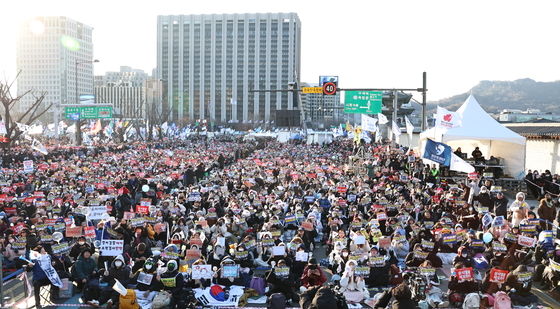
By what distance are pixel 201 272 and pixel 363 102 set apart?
84.3ft

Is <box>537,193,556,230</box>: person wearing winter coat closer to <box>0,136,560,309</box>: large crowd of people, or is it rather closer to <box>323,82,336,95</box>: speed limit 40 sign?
<box>0,136,560,309</box>: large crowd of people

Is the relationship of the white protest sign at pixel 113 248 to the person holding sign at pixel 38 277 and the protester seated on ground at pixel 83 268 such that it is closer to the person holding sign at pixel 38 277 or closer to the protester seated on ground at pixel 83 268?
the protester seated on ground at pixel 83 268

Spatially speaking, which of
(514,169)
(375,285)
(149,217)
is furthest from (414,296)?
(514,169)

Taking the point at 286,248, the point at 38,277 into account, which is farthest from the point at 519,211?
the point at 38,277

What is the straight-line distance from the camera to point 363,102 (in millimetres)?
34500

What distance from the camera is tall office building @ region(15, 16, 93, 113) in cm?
17625

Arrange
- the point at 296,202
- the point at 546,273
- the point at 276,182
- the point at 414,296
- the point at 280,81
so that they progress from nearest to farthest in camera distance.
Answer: the point at 414,296
the point at 546,273
the point at 296,202
the point at 276,182
the point at 280,81

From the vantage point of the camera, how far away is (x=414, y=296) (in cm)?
984

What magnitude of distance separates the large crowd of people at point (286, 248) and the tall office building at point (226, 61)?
154214 millimetres

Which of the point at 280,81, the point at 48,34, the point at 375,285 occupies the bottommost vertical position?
the point at 375,285

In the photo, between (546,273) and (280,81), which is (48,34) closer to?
(280,81)

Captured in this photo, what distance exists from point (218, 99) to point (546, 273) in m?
170

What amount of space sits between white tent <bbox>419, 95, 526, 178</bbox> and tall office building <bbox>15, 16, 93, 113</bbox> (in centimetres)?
16588

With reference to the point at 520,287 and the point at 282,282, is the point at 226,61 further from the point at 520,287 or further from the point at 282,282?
the point at 520,287
